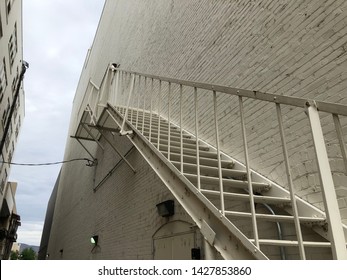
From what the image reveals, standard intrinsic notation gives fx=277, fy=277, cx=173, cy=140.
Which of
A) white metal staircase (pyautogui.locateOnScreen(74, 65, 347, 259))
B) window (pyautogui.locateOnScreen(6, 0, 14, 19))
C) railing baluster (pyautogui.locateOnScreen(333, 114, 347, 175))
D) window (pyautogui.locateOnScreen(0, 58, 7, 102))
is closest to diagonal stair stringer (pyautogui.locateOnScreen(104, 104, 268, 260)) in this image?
white metal staircase (pyautogui.locateOnScreen(74, 65, 347, 259))

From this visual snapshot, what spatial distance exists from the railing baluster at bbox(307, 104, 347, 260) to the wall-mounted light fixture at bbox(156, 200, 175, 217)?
292cm

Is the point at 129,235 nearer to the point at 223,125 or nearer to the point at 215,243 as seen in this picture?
Answer: the point at 223,125

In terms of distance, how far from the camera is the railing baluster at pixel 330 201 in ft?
3.99

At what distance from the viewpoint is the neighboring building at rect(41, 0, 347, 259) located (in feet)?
6.00

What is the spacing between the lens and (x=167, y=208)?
4059 millimetres

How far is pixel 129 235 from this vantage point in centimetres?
534

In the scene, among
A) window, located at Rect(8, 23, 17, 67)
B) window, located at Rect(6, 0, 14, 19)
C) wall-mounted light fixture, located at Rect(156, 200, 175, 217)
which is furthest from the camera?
window, located at Rect(8, 23, 17, 67)

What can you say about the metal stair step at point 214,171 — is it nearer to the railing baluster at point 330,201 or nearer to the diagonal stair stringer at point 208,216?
the diagonal stair stringer at point 208,216

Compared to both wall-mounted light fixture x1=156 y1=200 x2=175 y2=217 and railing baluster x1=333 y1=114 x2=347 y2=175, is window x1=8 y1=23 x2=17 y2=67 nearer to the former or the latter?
wall-mounted light fixture x1=156 y1=200 x2=175 y2=217

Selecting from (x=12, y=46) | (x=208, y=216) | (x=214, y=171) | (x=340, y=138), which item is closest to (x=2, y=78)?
(x=12, y=46)

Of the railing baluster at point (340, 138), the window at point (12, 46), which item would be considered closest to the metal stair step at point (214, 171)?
the railing baluster at point (340, 138)

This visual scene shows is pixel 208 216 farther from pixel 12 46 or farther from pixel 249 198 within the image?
pixel 12 46

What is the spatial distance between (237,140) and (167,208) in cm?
151

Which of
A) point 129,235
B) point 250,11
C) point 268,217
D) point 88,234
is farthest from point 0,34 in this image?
point 268,217
